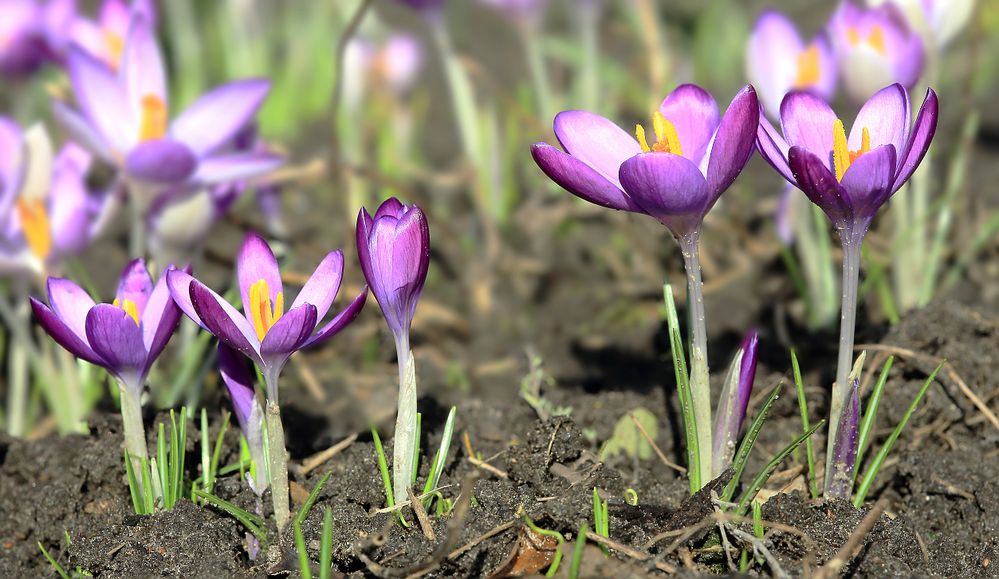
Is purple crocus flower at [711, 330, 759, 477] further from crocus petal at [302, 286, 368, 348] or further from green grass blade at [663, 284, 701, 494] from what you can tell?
crocus petal at [302, 286, 368, 348]

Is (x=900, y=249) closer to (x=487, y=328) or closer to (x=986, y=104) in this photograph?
(x=487, y=328)

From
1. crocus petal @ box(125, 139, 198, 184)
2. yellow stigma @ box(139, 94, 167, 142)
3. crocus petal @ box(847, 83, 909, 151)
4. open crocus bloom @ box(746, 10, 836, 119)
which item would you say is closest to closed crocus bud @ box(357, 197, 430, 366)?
crocus petal @ box(847, 83, 909, 151)

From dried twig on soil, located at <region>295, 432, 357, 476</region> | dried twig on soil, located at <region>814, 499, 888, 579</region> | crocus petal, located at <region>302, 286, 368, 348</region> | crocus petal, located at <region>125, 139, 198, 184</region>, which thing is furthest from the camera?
crocus petal, located at <region>125, 139, 198, 184</region>

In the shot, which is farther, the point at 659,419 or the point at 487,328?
the point at 487,328

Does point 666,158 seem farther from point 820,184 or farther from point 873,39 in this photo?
point 873,39

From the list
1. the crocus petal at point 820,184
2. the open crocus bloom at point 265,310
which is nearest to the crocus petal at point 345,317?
the open crocus bloom at point 265,310

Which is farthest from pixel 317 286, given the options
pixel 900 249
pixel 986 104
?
pixel 986 104

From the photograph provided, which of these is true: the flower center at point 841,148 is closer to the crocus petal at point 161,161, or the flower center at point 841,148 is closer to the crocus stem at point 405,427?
the crocus stem at point 405,427
